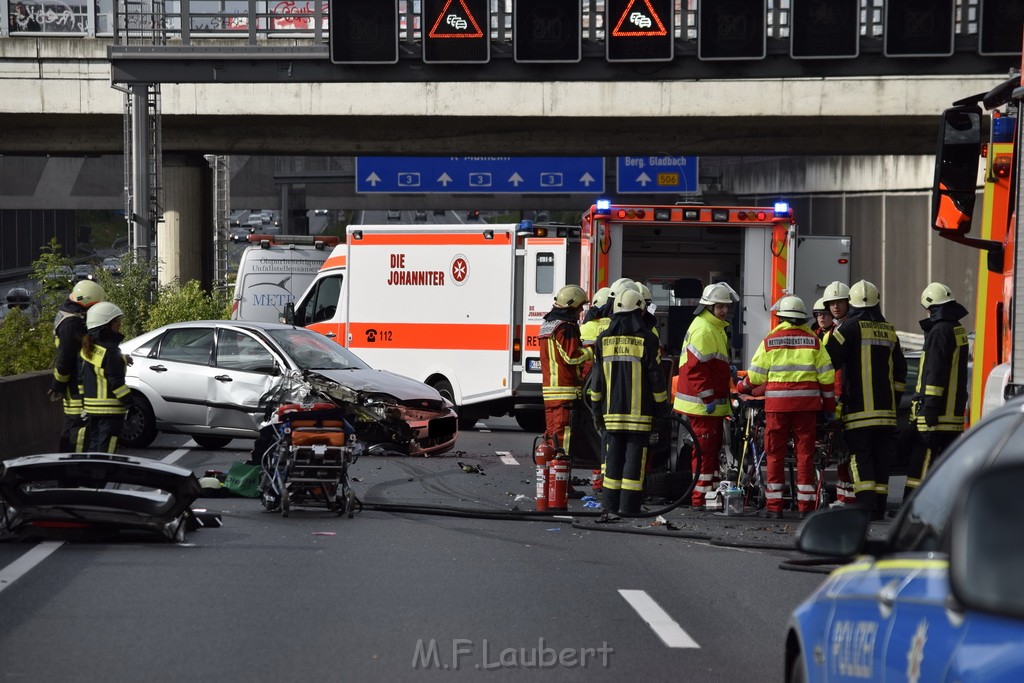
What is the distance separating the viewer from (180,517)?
407 inches

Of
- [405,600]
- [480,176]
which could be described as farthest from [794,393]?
[480,176]

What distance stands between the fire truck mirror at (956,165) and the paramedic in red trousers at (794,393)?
8.11 feet

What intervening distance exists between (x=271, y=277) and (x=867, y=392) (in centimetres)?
2008

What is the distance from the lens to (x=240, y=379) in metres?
16.8

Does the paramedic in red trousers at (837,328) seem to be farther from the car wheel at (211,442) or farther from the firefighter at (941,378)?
the car wheel at (211,442)

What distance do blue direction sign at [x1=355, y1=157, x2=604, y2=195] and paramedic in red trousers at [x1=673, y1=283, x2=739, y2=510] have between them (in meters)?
30.1

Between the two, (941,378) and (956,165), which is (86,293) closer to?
(941,378)

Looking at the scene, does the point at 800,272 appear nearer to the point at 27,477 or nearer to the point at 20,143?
the point at 27,477

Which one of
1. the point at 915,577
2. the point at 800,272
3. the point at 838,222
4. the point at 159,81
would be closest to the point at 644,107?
the point at 159,81

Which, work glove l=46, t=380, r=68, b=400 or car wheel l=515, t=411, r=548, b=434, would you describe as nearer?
work glove l=46, t=380, r=68, b=400

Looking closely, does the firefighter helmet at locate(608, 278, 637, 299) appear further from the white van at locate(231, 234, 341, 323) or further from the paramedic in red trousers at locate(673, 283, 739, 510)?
the white van at locate(231, 234, 341, 323)

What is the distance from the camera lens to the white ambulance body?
20.0 metres

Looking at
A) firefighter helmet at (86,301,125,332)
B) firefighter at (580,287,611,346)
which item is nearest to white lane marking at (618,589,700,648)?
firefighter at (580,287,611,346)

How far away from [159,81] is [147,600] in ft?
54.8
